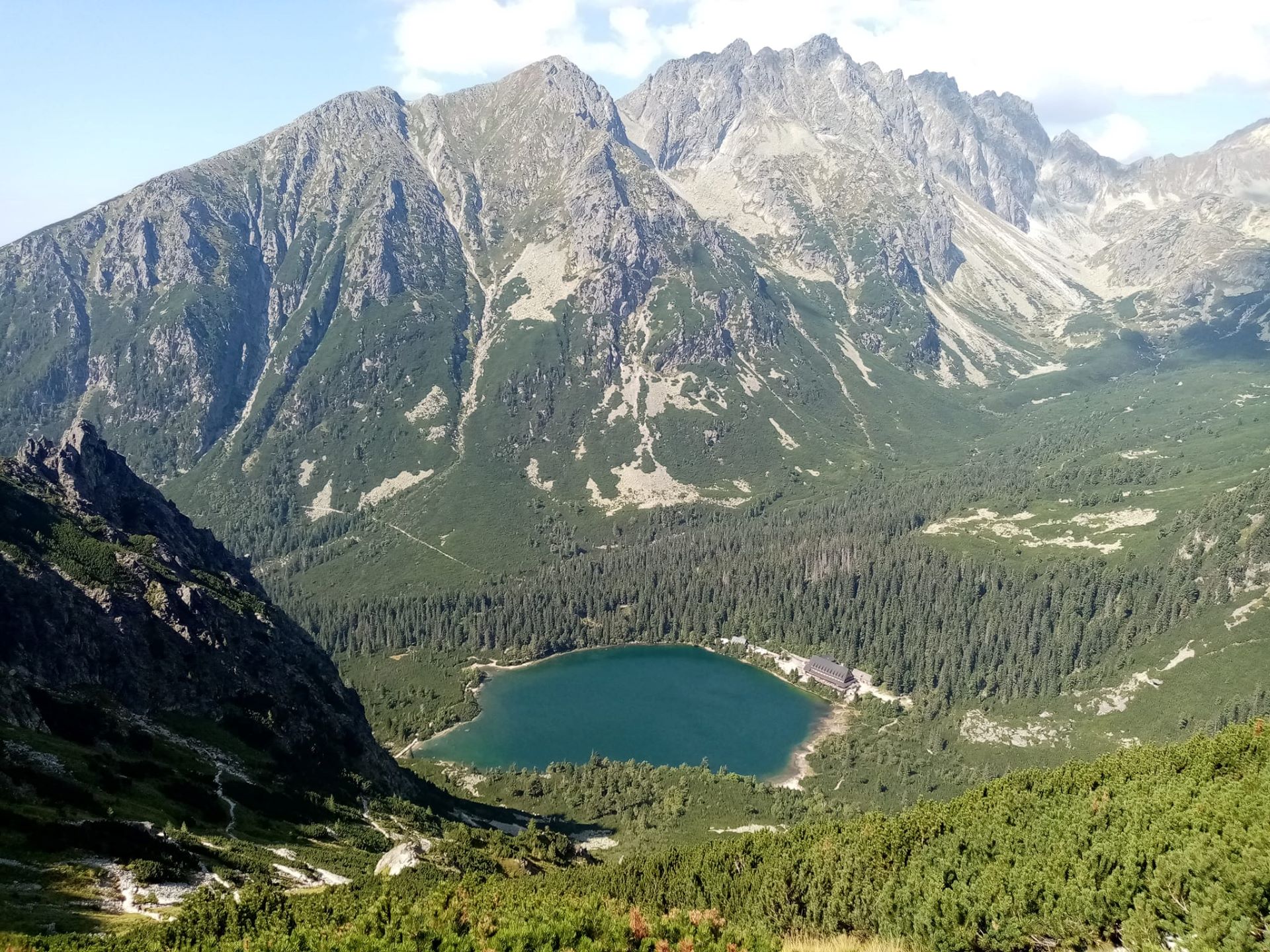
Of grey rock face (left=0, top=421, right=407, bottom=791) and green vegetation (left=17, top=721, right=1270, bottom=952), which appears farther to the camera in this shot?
grey rock face (left=0, top=421, right=407, bottom=791)

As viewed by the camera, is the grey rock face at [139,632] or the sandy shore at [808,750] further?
the sandy shore at [808,750]

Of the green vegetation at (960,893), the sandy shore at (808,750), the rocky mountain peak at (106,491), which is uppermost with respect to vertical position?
the rocky mountain peak at (106,491)

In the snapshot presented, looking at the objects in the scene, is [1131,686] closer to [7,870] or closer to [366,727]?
[366,727]

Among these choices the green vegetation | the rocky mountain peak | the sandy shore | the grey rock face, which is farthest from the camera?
the sandy shore

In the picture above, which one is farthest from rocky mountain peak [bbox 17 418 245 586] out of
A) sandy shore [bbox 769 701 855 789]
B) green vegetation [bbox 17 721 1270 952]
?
sandy shore [bbox 769 701 855 789]

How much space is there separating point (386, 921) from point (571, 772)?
137m

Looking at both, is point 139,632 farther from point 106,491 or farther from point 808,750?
point 808,750

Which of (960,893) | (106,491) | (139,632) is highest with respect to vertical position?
(106,491)

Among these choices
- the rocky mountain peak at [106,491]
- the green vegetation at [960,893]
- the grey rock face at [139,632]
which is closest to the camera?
the green vegetation at [960,893]

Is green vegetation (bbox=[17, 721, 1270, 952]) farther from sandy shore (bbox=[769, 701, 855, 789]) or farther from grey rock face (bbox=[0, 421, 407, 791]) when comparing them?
sandy shore (bbox=[769, 701, 855, 789])

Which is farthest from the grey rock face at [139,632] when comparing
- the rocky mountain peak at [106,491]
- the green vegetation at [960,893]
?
the green vegetation at [960,893]

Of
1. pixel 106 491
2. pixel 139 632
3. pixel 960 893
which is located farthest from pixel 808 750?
pixel 106 491

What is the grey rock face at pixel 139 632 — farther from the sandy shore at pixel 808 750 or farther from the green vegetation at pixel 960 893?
the sandy shore at pixel 808 750

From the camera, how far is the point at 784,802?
465 feet
